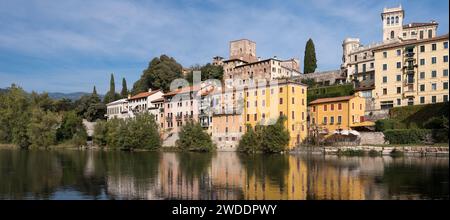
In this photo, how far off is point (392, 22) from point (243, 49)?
3725cm

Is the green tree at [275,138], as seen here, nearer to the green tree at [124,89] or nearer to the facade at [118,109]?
the facade at [118,109]

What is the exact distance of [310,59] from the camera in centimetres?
7638

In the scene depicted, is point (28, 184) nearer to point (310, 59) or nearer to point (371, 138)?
point (371, 138)

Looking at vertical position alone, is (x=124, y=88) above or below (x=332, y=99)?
above

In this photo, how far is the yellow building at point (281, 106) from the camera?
1951 inches

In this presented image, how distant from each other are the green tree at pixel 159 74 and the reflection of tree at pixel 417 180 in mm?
57211

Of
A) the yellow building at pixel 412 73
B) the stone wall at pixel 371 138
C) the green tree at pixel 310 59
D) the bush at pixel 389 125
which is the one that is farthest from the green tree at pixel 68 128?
the bush at pixel 389 125

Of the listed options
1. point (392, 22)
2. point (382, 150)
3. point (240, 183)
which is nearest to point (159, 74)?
point (392, 22)

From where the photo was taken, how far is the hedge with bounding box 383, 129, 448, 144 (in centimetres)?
3919

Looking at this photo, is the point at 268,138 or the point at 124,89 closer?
the point at 268,138


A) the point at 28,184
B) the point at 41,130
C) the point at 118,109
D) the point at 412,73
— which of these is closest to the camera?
the point at 28,184

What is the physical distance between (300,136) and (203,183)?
28.5 m

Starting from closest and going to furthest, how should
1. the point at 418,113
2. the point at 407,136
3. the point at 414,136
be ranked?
1. the point at 414,136
2. the point at 407,136
3. the point at 418,113
